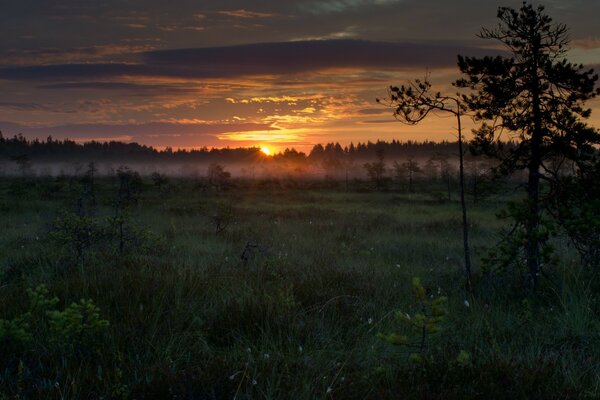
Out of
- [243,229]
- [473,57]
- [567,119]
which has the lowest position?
[243,229]

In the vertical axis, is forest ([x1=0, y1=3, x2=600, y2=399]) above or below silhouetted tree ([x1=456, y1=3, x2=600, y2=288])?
below

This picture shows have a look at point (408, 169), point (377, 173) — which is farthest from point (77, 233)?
point (408, 169)

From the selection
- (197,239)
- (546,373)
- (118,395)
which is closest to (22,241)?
(197,239)

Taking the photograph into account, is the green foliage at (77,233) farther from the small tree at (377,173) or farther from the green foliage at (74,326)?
the small tree at (377,173)

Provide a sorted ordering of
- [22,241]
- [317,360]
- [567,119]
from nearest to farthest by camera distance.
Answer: [317,360]
[567,119]
[22,241]

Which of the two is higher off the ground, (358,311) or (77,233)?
(77,233)

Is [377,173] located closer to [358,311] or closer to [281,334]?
[358,311]

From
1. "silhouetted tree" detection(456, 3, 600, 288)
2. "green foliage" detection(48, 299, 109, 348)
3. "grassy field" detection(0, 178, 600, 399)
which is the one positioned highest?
"silhouetted tree" detection(456, 3, 600, 288)

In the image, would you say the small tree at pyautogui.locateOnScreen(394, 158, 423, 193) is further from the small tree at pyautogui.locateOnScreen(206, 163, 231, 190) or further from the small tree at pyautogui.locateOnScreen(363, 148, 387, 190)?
the small tree at pyautogui.locateOnScreen(206, 163, 231, 190)

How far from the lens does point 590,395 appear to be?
3174 mm

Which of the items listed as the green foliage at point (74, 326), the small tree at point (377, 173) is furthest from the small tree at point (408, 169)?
the green foliage at point (74, 326)

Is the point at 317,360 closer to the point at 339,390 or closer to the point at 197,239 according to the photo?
the point at 339,390

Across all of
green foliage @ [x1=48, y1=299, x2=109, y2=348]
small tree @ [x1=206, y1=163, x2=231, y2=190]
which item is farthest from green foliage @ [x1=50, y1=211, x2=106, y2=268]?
small tree @ [x1=206, y1=163, x2=231, y2=190]

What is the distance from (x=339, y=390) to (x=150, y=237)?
752 centimetres
